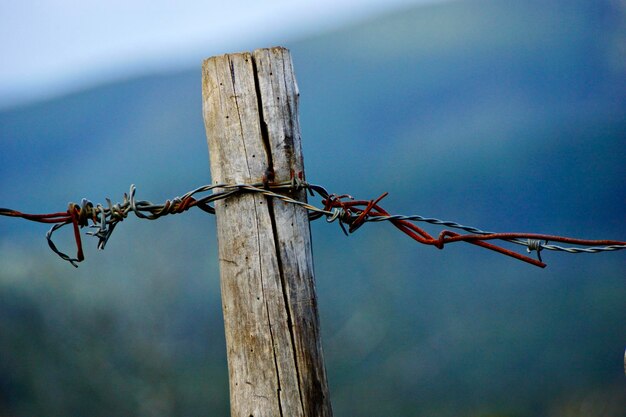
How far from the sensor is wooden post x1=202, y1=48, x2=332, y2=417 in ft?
7.66

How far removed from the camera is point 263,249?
235 cm

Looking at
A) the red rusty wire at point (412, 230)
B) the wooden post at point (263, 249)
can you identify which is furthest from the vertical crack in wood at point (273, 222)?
the red rusty wire at point (412, 230)

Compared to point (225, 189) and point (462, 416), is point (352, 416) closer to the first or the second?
point (462, 416)

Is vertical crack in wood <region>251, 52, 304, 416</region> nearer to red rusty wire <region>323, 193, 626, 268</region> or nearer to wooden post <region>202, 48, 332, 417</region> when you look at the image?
wooden post <region>202, 48, 332, 417</region>

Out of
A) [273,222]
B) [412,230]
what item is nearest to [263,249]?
[273,222]

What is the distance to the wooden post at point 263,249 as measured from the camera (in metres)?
2.33

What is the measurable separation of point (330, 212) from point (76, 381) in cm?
823

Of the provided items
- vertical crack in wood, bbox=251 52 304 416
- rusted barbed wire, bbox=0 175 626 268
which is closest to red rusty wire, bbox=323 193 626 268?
rusted barbed wire, bbox=0 175 626 268

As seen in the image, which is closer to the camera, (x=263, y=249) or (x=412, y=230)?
(x=263, y=249)

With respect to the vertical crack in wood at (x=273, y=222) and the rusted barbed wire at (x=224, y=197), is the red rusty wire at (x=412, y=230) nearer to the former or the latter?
→ the rusted barbed wire at (x=224, y=197)

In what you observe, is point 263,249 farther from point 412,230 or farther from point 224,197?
point 412,230

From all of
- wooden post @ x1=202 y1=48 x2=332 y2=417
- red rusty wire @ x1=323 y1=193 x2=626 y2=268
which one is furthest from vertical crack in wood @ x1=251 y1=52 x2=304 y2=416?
red rusty wire @ x1=323 y1=193 x2=626 y2=268

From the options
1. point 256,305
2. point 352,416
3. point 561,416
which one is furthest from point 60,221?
point 561,416

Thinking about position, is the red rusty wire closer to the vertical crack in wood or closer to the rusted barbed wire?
the rusted barbed wire
